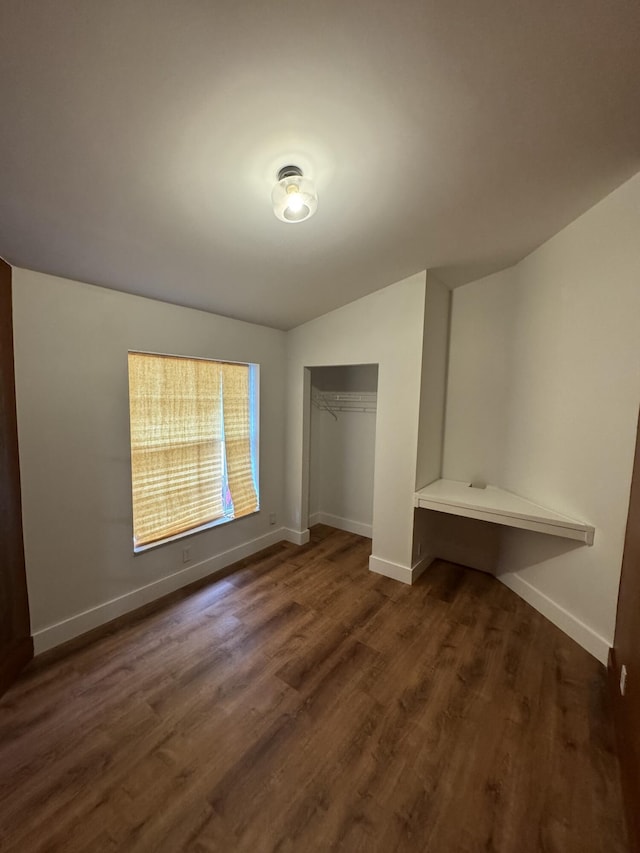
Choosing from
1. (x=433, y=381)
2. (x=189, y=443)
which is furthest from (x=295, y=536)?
(x=433, y=381)

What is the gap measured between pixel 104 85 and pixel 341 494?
11.9ft

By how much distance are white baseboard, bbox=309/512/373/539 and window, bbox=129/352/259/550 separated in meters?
1.08

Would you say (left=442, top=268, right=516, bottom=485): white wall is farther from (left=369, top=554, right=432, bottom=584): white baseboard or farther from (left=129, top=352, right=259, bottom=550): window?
(left=129, top=352, right=259, bottom=550): window

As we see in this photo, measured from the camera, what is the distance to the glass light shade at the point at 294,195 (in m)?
1.31

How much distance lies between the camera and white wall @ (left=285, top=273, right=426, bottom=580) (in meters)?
2.59

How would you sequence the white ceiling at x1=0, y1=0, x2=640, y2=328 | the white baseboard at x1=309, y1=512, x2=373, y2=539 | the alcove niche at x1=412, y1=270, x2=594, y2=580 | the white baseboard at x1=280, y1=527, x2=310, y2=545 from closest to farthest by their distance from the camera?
the white ceiling at x1=0, y1=0, x2=640, y2=328 < the alcove niche at x1=412, y1=270, x2=594, y2=580 < the white baseboard at x1=280, y1=527, x2=310, y2=545 < the white baseboard at x1=309, y1=512, x2=373, y2=539

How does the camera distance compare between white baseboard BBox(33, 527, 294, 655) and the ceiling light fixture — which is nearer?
the ceiling light fixture

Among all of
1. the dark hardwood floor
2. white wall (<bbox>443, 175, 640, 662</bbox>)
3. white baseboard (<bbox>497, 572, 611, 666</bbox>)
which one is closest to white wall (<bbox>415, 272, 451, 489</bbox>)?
white wall (<bbox>443, 175, 640, 662</bbox>)

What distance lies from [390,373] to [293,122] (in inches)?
71.7

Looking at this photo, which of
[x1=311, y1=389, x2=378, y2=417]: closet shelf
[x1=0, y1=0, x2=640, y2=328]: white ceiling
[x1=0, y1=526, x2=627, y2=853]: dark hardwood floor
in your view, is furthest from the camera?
[x1=311, y1=389, x2=378, y2=417]: closet shelf

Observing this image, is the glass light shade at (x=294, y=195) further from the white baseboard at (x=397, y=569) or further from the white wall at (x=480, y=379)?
the white baseboard at (x=397, y=569)

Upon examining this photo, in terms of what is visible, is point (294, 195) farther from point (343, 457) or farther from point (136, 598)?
point (343, 457)

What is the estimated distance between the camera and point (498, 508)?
7.39 ft

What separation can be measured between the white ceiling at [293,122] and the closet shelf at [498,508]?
6.12 ft
